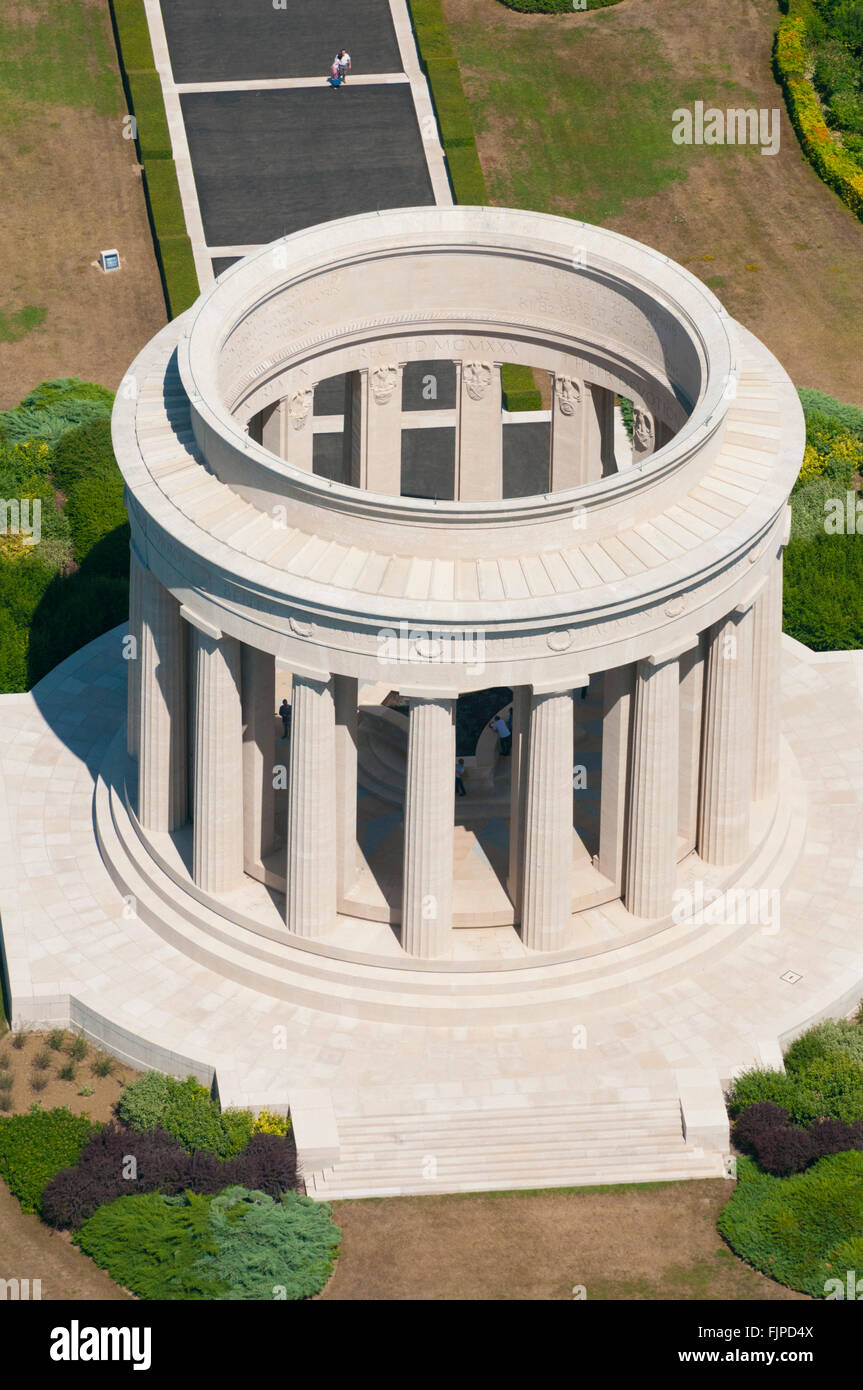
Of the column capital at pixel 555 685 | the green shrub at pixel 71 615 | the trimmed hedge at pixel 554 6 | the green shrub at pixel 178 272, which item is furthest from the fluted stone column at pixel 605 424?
the trimmed hedge at pixel 554 6

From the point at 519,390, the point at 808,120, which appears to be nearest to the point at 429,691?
the point at 519,390

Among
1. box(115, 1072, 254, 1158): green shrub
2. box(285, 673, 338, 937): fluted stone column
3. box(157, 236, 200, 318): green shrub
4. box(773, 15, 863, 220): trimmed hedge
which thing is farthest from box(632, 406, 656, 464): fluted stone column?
box(773, 15, 863, 220): trimmed hedge

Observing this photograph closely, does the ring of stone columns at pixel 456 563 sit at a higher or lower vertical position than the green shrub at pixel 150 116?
lower

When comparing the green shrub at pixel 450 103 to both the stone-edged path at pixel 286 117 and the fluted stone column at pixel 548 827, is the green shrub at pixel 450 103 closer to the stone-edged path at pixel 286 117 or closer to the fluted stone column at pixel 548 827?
the stone-edged path at pixel 286 117

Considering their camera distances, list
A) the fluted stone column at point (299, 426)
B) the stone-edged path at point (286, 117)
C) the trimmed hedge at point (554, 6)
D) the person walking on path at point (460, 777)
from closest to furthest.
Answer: the fluted stone column at point (299, 426) < the person walking on path at point (460, 777) < the stone-edged path at point (286, 117) < the trimmed hedge at point (554, 6)

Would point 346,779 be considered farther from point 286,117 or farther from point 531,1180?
point 286,117

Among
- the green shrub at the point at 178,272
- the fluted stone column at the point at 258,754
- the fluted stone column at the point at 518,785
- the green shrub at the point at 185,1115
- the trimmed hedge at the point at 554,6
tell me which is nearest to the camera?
the green shrub at the point at 185,1115

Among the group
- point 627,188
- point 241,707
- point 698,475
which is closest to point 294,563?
point 241,707
